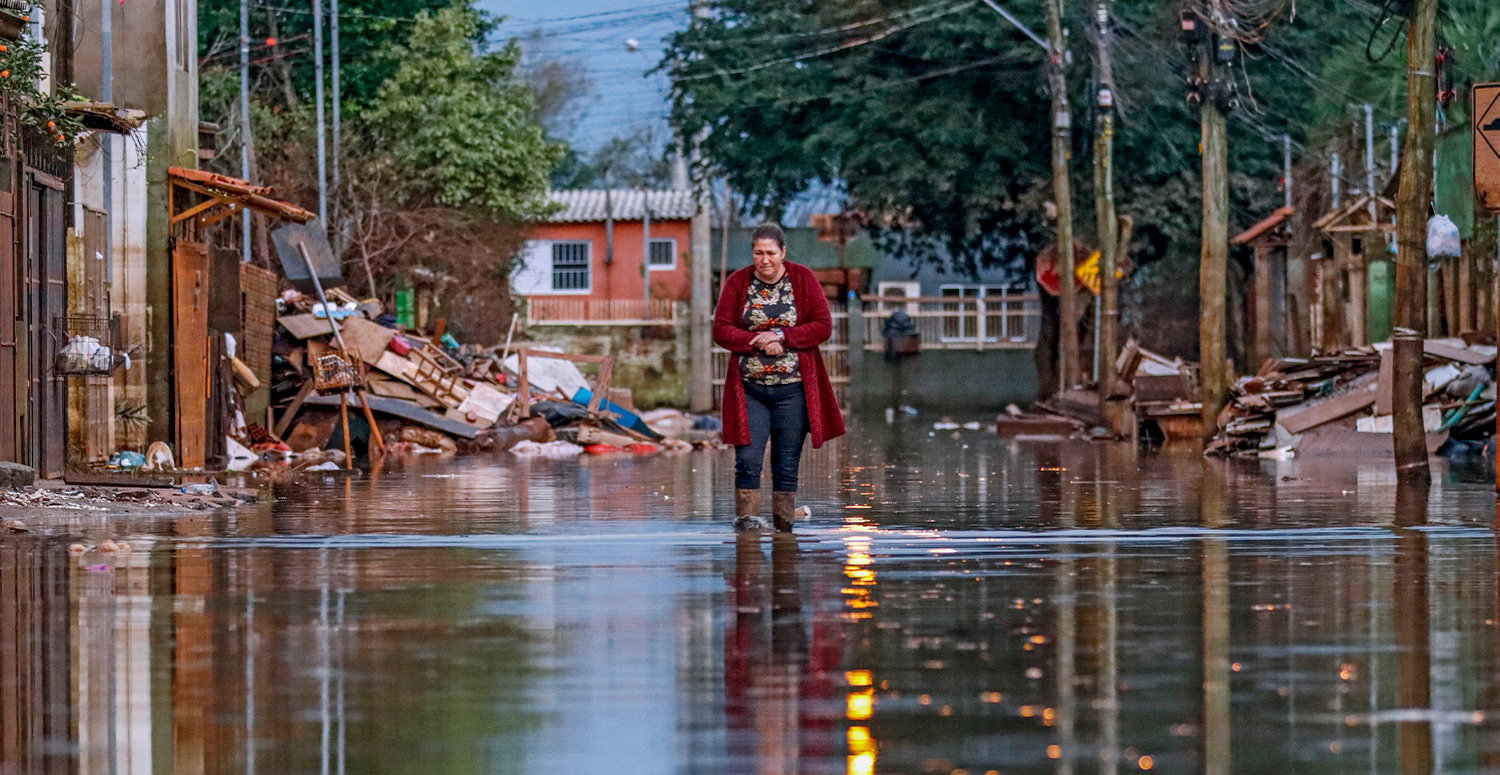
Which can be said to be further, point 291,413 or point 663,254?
point 663,254

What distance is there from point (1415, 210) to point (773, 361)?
371 inches

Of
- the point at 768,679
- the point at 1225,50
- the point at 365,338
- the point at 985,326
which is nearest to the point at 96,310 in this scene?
the point at 365,338

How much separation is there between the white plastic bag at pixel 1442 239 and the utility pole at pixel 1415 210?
4629 millimetres

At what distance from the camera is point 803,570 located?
37.2 ft

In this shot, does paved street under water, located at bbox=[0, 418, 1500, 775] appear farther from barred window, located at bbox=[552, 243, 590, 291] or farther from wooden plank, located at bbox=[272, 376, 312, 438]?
barred window, located at bbox=[552, 243, 590, 291]

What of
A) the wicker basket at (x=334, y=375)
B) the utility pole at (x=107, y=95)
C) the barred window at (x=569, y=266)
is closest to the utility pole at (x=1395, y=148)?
the wicker basket at (x=334, y=375)

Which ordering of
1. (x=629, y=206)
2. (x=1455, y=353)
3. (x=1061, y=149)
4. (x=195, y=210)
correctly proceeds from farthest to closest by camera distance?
1. (x=629, y=206)
2. (x=1061, y=149)
3. (x=1455, y=353)
4. (x=195, y=210)

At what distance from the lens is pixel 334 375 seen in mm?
29719

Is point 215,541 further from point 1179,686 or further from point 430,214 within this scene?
point 430,214

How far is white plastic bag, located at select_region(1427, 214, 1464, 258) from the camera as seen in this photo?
25.3 meters

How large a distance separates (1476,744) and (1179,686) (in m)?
1.22

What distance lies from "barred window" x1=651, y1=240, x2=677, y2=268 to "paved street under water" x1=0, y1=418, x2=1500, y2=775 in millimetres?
53087

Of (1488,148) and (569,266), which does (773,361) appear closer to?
(1488,148)

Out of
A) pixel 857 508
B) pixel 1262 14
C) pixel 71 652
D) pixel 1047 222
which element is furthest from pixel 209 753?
pixel 1047 222
